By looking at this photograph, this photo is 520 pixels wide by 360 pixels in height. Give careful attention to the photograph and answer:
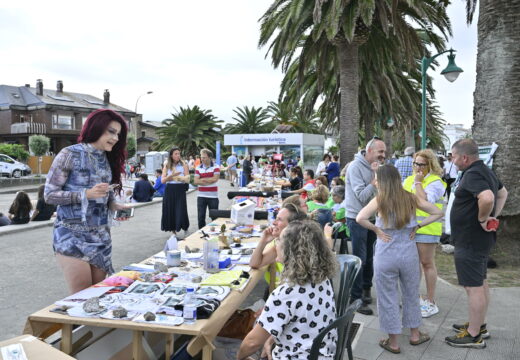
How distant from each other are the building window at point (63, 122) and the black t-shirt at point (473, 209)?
165ft

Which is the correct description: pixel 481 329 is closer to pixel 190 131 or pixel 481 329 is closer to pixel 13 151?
pixel 13 151

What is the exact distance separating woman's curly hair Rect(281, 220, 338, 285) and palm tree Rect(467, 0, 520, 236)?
5.39 meters

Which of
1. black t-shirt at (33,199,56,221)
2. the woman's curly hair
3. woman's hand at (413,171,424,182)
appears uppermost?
woman's hand at (413,171,424,182)

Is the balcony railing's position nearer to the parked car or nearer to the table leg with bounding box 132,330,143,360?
the parked car

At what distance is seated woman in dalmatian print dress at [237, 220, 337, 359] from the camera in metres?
2.35

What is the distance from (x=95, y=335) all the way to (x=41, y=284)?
357 cm

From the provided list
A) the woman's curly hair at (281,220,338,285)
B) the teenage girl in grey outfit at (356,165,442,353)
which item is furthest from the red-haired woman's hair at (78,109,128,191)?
the teenage girl in grey outfit at (356,165,442,353)

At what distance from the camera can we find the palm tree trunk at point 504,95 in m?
6.50

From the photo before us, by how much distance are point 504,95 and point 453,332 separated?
4.25 m

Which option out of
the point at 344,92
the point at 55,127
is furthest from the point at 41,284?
the point at 55,127

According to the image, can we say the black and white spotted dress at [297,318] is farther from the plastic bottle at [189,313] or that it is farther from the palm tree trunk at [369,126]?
the palm tree trunk at [369,126]

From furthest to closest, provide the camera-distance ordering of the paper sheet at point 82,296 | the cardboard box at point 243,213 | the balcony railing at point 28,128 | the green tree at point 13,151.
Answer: the balcony railing at point 28,128 → the green tree at point 13,151 → the cardboard box at point 243,213 → the paper sheet at point 82,296

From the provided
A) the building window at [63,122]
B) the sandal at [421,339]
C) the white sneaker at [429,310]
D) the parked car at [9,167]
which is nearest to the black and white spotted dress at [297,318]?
the sandal at [421,339]

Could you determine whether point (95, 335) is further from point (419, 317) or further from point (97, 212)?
point (419, 317)
